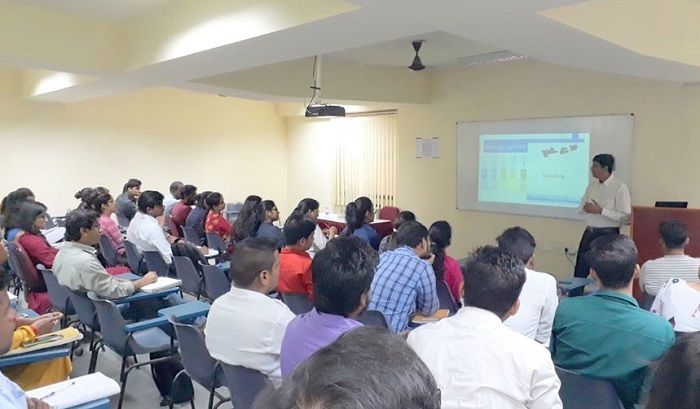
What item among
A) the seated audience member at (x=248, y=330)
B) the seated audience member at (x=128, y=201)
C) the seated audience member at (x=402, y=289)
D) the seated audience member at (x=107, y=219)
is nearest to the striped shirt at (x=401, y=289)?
the seated audience member at (x=402, y=289)

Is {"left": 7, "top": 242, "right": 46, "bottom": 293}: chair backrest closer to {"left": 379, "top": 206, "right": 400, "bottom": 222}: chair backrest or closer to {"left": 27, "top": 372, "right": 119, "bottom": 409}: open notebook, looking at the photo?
{"left": 27, "top": 372, "right": 119, "bottom": 409}: open notebook

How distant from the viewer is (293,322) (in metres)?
2.07

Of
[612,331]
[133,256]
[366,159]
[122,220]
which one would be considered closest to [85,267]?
[133,256]

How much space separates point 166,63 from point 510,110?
14.7 feet

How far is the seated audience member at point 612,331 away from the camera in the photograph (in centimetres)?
202

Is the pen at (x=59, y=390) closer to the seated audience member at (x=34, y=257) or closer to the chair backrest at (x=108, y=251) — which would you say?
the seated audience member at (x=34, y=257)

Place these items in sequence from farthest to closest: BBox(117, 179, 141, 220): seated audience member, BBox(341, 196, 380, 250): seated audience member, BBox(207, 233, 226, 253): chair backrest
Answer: BBox(117, 179, 141, 220): seated audience member → BBox(207, 233, 226, 253): chair backrest → BBox(341, 196, 380, 250): seated audience member

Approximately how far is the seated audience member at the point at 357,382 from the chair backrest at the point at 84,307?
10.7ft

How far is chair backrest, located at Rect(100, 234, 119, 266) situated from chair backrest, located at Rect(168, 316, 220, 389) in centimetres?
320

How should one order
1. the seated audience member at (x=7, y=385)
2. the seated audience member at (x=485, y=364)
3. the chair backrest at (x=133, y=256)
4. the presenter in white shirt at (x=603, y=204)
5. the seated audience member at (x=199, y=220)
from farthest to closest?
the seated audience member at (x=199, y=220), the presenter in white shirt at (x=603, y=204), the chair backrest at (x=133, y=256), the seated audience member at (x=7, y=385), the seated audience member at (x=485, y=364)

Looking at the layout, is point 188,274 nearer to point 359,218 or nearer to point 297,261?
point 297,261

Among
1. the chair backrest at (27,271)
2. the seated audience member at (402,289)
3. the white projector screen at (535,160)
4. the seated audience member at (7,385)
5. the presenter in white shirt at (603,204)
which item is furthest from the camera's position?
the white projector screen at (535,160)

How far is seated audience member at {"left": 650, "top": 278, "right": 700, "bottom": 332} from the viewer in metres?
2.65

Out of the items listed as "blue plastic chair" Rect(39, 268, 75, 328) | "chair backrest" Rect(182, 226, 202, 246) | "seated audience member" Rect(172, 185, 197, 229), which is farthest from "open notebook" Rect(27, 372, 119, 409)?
"seated audience member" Rect(172, 185, 197, 229)
